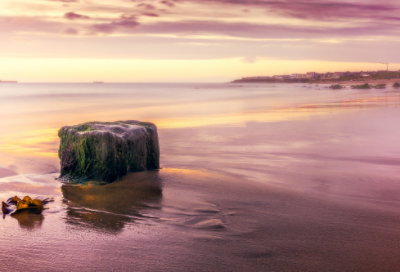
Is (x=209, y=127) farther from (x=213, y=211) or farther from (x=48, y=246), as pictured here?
(x=48, y=246)

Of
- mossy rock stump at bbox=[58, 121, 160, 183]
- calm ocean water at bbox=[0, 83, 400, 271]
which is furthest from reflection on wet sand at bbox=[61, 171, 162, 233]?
mossy rock stump at bbox=[58, 121, 160, 183]

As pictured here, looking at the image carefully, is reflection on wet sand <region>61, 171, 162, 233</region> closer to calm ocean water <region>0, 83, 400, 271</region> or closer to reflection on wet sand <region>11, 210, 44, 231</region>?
calm ocean water <region>0, 83, 400, 271</region>

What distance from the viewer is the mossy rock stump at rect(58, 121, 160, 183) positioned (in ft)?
18.2

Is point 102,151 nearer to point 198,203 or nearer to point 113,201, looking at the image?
point 113,201

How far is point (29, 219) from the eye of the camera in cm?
411

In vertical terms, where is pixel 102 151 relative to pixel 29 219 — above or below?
above

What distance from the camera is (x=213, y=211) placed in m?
4.35

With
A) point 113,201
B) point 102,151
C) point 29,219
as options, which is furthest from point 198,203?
point 29,219

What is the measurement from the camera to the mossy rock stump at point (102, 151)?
18.2 ft

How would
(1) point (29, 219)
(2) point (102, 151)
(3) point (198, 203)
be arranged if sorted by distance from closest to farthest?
(1) point (29, 219) < (3) point (198, 203) < (2) point (102, 151)

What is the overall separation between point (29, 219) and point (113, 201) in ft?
3.48

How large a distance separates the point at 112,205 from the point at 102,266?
1.59 m

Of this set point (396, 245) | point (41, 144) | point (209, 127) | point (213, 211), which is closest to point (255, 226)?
point (213, 211)

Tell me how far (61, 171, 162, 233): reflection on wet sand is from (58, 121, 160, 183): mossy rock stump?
0.25m
